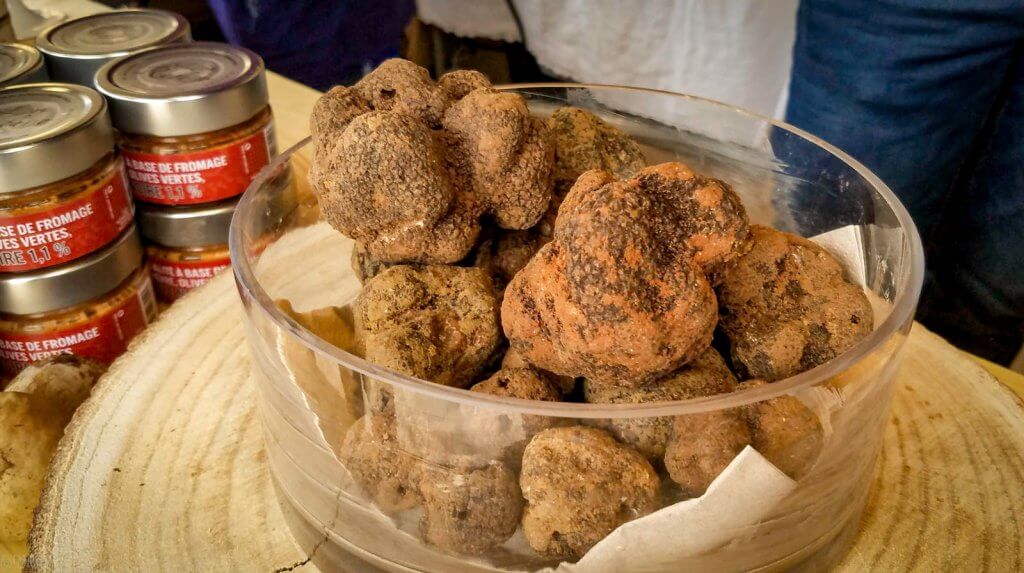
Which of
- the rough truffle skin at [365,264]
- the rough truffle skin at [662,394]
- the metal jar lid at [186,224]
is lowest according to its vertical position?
the metal jar lid at [186,224]

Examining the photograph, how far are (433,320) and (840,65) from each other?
0.92 m

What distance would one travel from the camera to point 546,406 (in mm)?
458

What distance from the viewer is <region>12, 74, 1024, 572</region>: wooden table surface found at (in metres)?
0.66

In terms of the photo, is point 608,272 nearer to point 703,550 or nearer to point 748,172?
point 703,550

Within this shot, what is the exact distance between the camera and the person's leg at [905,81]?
3.75 feet

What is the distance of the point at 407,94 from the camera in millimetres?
645

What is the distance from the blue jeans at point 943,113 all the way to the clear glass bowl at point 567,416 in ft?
1.73

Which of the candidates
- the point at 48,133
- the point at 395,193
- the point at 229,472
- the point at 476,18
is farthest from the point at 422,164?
the point at 476,18

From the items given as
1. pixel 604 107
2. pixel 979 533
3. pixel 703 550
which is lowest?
pixel 979 533

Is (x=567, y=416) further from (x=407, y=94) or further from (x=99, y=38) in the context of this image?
(x=99, y=38)

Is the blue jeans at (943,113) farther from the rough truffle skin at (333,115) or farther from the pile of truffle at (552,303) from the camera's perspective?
the rough truffle skin at (333,115)

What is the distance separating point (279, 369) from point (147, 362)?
0.34 meters

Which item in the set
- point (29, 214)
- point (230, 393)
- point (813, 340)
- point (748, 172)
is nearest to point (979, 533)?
point (813, 340)

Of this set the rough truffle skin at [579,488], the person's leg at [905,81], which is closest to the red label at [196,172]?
the rough truffle skin at [579,488]
